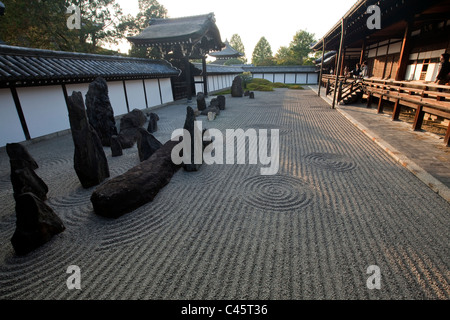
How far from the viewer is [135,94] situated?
15070mm

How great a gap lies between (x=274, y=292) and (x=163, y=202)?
276 cm

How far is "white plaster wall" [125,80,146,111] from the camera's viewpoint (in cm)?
1446

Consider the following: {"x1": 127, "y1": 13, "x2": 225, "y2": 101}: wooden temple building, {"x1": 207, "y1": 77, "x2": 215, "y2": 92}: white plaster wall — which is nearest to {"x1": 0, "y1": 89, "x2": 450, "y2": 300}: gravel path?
{"x1": 127, "y1": 13, "x2": 225, "y2": 101}: wooden temple building

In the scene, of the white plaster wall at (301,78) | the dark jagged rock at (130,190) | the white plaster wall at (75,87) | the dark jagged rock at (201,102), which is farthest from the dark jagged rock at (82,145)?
the white plaster wall at (301,78)

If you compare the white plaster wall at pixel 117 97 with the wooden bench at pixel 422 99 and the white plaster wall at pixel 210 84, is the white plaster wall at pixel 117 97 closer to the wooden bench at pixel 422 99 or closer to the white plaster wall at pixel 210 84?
the wooden bench at pixel 422 99

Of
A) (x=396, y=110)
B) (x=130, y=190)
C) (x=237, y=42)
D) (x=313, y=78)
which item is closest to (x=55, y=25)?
(x=130, y=190)

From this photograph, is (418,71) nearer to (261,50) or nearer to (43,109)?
(43,109)

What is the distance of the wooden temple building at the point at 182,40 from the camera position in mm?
17391

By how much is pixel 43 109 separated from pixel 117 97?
14.8ft

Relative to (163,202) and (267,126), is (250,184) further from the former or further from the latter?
(267,126)

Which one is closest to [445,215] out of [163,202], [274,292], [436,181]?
[436,181]

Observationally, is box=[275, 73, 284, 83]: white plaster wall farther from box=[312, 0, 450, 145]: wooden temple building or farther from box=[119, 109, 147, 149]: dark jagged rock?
box=[119, 109, 147, 149]: dark jagged rock

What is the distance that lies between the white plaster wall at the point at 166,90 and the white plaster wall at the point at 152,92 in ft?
2.42
